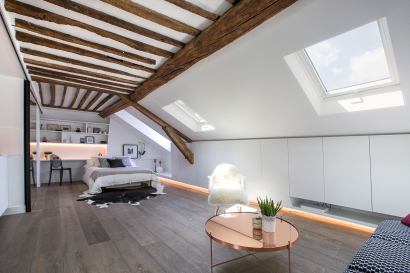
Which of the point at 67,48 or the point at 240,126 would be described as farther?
the point at 240,126

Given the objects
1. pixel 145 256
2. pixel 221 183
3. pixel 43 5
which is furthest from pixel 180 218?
pixel 43 5

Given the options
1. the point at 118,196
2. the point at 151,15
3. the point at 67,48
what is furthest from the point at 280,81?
the point at 118,196

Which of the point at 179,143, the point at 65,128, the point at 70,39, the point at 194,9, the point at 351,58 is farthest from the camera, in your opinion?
the point at 65,128

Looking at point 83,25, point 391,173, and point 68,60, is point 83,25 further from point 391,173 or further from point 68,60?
point 391,173

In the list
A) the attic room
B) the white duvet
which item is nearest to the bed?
the white duvet

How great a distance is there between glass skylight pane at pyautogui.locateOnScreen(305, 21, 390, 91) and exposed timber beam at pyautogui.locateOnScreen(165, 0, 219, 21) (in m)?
1.28

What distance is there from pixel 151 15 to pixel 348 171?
3.21m

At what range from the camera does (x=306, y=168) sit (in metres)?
3.58

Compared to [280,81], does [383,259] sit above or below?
below

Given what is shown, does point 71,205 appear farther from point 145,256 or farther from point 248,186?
point 248,186

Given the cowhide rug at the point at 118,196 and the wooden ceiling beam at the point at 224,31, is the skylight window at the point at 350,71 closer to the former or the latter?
the wooden ceiling beam at the point at 224,31

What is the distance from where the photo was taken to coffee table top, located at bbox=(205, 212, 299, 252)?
1.74 meters

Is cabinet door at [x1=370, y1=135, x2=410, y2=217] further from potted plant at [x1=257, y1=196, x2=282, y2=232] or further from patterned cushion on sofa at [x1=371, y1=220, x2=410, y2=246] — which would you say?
potted plant at [x1=257, y1=196, x2=282, y2=232]

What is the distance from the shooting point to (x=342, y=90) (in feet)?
9.54
